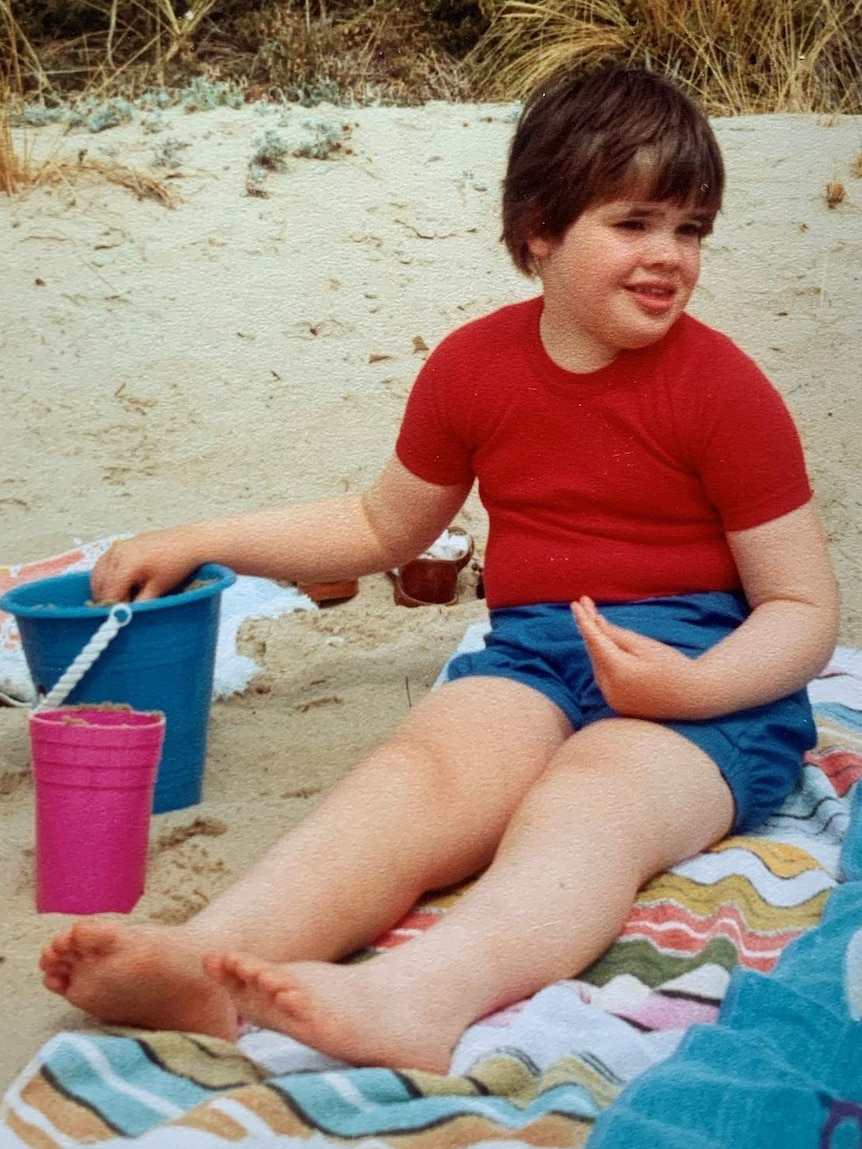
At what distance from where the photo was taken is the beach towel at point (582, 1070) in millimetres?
1428

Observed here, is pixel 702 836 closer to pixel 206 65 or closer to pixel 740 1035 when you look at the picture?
pixel 740 1035

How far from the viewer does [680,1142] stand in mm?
1342

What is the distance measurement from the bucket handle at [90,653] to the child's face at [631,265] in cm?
85

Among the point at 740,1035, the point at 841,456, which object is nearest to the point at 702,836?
the point at 740,1035

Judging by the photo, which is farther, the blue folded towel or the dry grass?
the dry grass

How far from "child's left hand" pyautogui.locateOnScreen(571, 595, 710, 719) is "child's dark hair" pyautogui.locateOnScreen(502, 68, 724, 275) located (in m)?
0.63

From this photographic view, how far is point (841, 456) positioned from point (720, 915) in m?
2.77

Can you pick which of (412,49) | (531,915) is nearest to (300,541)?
(531,915)

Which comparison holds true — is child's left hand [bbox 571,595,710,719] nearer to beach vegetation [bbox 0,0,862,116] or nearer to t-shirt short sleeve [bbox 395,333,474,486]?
t-shirt short sleeve [bbox 395,333,474,486]

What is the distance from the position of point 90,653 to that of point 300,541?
0.39 meters

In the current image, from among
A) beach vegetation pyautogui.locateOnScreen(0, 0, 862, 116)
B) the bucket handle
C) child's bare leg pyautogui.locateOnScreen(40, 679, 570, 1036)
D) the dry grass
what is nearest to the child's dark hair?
child's bare leg pyautogui.locateOnScreen(40, 679, 570, 1036)

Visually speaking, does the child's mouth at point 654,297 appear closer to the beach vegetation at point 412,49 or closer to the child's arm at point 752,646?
the child's arm at point 752,646

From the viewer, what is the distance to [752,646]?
2.14 m

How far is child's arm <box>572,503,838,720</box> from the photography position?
2.06m
